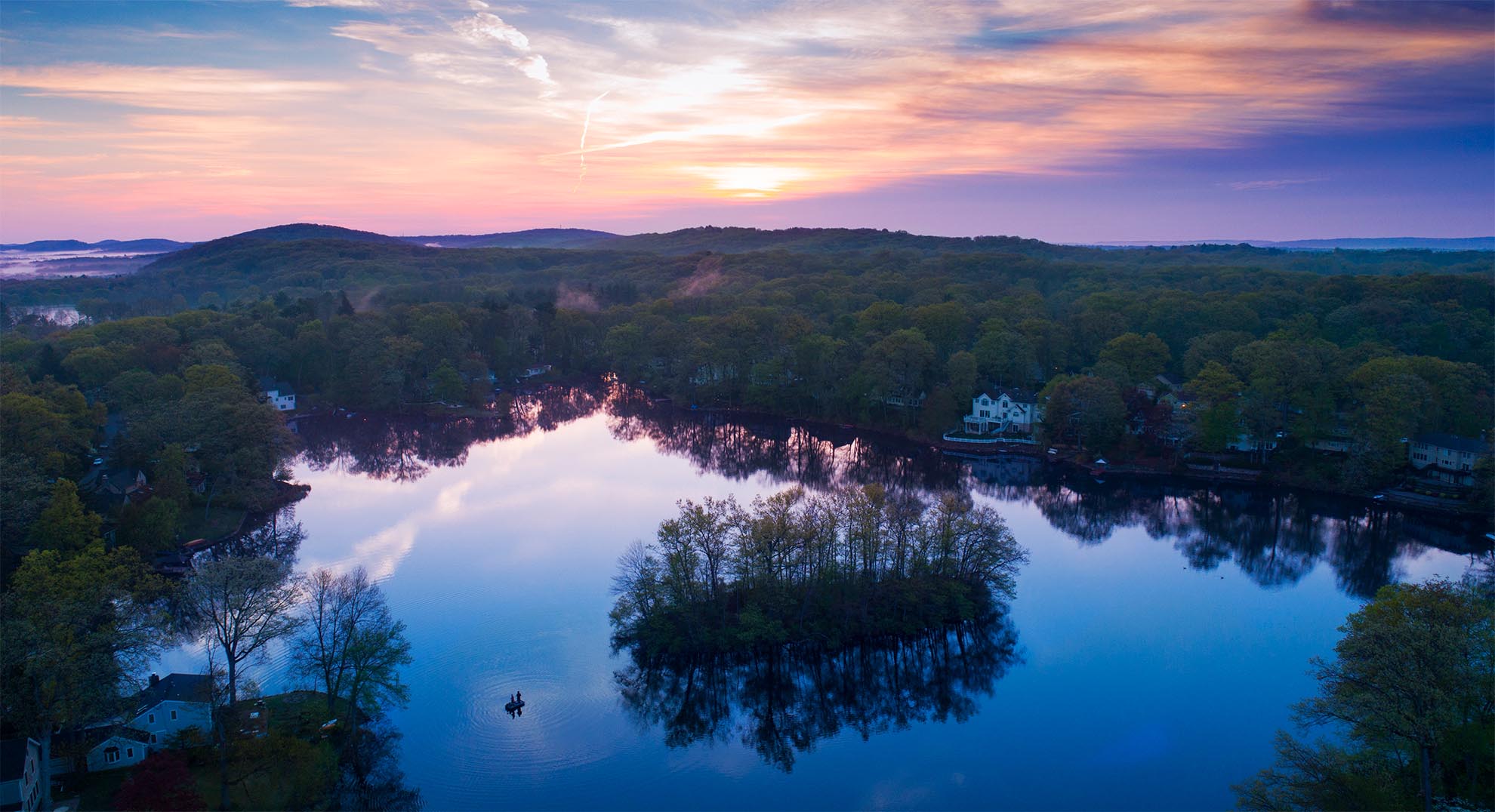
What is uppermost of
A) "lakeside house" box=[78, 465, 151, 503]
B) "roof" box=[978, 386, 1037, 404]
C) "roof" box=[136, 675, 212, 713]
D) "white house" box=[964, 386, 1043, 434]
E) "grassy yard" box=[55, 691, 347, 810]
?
"roof" box=[978, 386, 1037, 404]

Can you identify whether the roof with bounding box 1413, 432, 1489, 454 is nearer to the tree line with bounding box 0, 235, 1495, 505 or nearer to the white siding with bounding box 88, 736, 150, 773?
the tree line with bounding box 0, 235, 1495, 505

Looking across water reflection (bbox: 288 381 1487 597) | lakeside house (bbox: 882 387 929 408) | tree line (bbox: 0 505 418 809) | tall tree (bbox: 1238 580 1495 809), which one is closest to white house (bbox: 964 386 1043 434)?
lakeside house (bbox: 882 387 929 408)

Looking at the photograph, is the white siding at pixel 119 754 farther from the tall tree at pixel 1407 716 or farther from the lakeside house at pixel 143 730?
the tall tree at pixel 1407 716

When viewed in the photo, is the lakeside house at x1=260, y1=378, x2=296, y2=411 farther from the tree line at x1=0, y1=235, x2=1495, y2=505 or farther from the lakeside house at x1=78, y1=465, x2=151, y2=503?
the lakeside house at x1=78, y1=465, x2=151, y2=503

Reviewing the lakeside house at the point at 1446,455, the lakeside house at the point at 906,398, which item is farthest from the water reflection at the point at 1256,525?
the lakeside house at the point at 906,398

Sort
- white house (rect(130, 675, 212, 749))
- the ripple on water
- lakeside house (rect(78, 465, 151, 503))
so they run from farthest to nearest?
lakeside house (rect(78, 465, 151, 503)), the ripple on water, white house (rect(130, 675, 212, 749))

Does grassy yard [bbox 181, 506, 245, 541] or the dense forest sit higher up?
the dense forest

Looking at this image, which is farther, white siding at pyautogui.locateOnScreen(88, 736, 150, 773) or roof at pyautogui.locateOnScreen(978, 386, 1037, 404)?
roof at pyautogui.locateOnScreen(978, 386, 1037, 404)

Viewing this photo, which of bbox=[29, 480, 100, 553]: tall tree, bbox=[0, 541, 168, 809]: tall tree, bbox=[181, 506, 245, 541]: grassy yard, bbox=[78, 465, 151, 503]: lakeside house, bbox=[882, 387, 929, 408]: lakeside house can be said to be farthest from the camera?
bbox=[882, 387, 929, 408]: lakeside house
